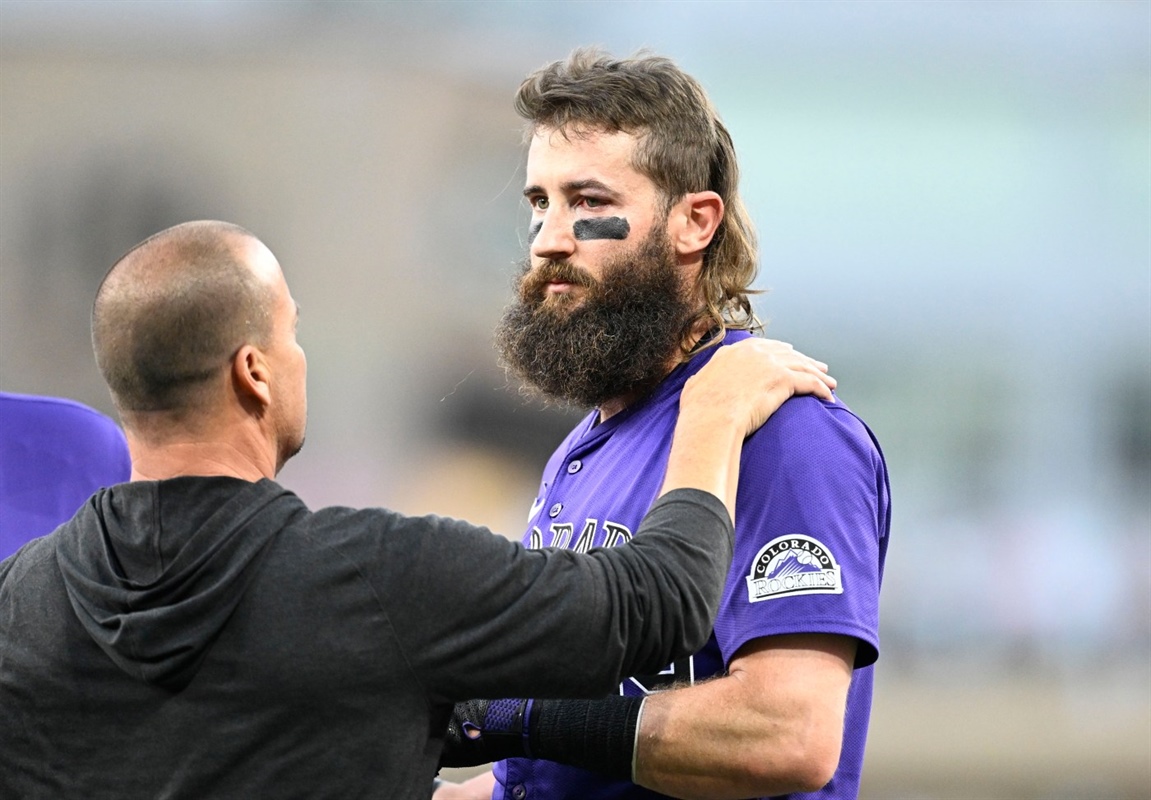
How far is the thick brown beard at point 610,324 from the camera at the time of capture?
2320 mm

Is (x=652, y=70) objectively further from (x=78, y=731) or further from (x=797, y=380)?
(x=78, y=731)

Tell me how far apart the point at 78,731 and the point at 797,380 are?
1.19 meters

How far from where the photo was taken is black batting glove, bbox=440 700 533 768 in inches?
76.9

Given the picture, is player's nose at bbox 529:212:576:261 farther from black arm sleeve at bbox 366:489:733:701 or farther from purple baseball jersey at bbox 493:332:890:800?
black arm sleeve at bbox 366:489:733:701

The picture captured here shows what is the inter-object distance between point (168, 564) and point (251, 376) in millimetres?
270

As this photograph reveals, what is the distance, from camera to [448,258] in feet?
29.7

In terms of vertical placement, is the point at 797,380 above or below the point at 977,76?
below

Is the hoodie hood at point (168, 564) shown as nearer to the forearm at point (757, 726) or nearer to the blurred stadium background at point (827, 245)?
the forearm at point (757, 726)

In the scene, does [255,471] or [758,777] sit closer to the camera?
[255,471]

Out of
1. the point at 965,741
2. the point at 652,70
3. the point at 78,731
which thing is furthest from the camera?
the point at 965,741

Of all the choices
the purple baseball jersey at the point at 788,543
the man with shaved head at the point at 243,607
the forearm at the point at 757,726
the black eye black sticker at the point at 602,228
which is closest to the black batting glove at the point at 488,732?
the purple baseball jersey at the point at 788,543

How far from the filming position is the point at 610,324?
2.33 metres

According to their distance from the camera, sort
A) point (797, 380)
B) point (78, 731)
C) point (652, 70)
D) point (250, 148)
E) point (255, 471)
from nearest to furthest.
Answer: point (78, 731) → point (255, 471) → point (797, 380) → point (652, 70) → point (250, 148)

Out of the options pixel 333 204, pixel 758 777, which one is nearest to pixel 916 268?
pixel 333 204
